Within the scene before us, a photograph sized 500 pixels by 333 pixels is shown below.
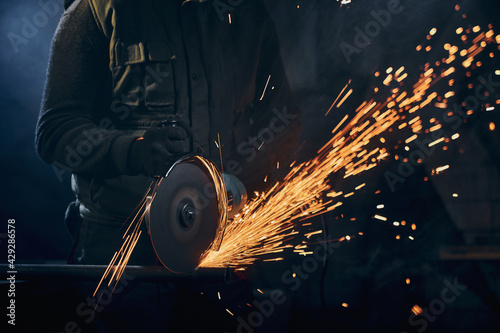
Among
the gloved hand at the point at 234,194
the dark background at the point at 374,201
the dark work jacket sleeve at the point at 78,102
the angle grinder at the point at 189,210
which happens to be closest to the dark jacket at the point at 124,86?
the dark work jacket sleeve at the point at 78,102

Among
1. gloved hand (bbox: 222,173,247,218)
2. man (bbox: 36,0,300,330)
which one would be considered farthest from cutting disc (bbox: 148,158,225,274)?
man (bbox: 36,0,300,330)

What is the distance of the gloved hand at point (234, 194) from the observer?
178 centimetres

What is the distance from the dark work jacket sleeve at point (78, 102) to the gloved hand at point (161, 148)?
306 millimetres

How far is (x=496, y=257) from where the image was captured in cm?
301

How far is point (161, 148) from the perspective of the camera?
144 cm

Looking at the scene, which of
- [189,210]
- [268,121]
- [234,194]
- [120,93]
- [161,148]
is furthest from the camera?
[268,121]

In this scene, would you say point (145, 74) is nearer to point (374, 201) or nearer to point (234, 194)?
point (234, 194)

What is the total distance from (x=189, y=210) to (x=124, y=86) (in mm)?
773

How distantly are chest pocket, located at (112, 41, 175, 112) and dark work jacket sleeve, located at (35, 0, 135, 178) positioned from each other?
0.53 feet

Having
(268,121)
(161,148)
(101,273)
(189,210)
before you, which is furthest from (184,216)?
(268,121)

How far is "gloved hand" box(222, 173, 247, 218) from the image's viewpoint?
70.1 inches

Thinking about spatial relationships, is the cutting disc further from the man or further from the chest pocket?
the chest pocket

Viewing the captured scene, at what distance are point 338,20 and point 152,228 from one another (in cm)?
306

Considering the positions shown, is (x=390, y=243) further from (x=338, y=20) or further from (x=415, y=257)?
(x=338, y=20)
